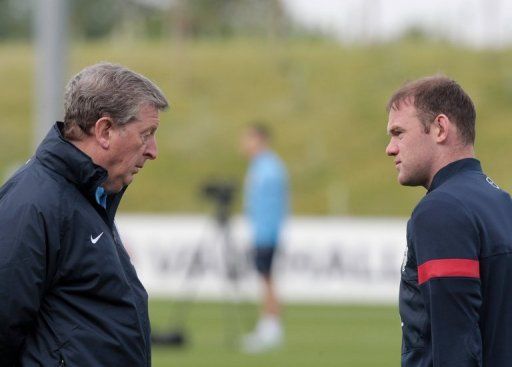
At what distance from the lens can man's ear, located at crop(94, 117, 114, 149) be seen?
14.1 feet

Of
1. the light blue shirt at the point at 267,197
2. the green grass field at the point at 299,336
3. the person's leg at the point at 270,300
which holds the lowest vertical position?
the green grass field at the point at 299,336

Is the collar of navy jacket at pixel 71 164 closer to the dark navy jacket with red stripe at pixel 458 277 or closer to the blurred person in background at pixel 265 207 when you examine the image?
the dark navy jacket with red stripe at pixel 458 277

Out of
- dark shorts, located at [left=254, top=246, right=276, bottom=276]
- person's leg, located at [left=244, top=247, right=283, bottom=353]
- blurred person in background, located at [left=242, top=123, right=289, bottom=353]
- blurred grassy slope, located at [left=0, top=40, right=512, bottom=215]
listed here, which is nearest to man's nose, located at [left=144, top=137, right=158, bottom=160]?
person's leg, located at [left=244, top=247, right=283, bottom=353]

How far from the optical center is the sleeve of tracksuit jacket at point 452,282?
420 cm

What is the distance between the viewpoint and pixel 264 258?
45.7ft

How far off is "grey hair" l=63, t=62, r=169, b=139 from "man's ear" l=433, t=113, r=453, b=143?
108 cm

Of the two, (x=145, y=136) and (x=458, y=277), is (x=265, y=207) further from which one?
(x=458, y=277)

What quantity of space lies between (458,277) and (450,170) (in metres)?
0.46

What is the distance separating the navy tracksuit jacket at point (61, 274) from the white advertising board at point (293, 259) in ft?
43.6

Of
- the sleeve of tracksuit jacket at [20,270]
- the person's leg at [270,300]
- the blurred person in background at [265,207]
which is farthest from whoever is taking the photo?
the blurred person in background at [265,207]

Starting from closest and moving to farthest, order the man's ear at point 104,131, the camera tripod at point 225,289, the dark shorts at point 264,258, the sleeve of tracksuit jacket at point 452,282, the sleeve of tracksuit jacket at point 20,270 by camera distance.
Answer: the sleeve of tracksuit jacket at point 20,270 → the sleeve of tracksuit jacket at point 452,282 → the man's ear at point 104,131 → the camera tripod at point 225,289 → the dark shorts at point 264,258

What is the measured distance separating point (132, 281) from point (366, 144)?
30286 mm

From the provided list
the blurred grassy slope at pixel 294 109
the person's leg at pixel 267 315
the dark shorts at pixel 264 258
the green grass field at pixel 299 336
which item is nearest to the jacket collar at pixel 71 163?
the green grass field at pixel 299 336

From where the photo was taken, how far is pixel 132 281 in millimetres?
4438
